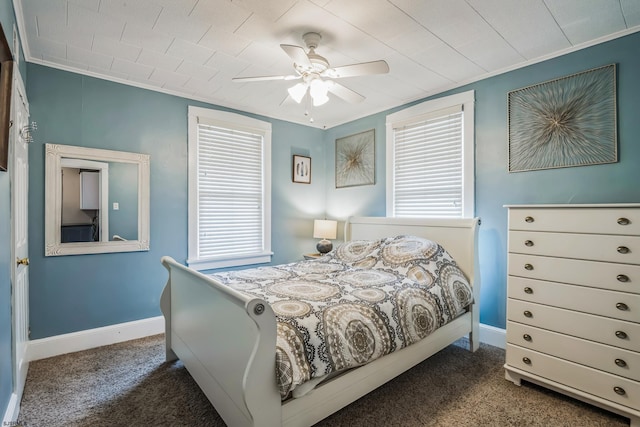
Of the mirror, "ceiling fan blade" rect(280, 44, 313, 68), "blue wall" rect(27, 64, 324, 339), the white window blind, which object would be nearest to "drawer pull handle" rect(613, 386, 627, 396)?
the white window blind

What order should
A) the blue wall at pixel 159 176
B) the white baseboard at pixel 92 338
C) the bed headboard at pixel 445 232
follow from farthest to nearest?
the bed headboard at pixel 445 232, the white baseboard at pixel 92 338, the blue wall at pixel 159 176

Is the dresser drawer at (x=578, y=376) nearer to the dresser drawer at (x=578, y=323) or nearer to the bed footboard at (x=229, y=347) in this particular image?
the dresser drawer at (x=578, y=323)

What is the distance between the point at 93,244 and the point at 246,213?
62.7 inches

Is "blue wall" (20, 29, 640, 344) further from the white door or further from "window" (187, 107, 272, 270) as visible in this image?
the white door

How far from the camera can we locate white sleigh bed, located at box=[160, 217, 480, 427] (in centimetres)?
132

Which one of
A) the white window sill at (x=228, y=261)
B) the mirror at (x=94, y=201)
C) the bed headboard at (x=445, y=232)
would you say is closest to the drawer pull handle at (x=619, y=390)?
the bed headboard at (x=445, y=232)

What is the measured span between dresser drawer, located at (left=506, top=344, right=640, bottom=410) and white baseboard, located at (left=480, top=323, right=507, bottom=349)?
563mm

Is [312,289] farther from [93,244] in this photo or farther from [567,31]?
[567,31]

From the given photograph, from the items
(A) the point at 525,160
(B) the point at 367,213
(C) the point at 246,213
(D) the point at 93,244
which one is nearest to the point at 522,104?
(A) the point at 525,160

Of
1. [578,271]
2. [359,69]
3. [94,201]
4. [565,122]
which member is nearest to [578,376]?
[578,271]

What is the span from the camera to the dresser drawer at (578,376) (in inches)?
70.1

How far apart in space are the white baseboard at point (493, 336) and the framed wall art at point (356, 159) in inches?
80.3

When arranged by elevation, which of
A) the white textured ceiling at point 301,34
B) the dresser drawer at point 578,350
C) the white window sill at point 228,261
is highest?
the white textured ceiling at point 301,34

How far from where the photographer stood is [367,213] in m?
3.99
